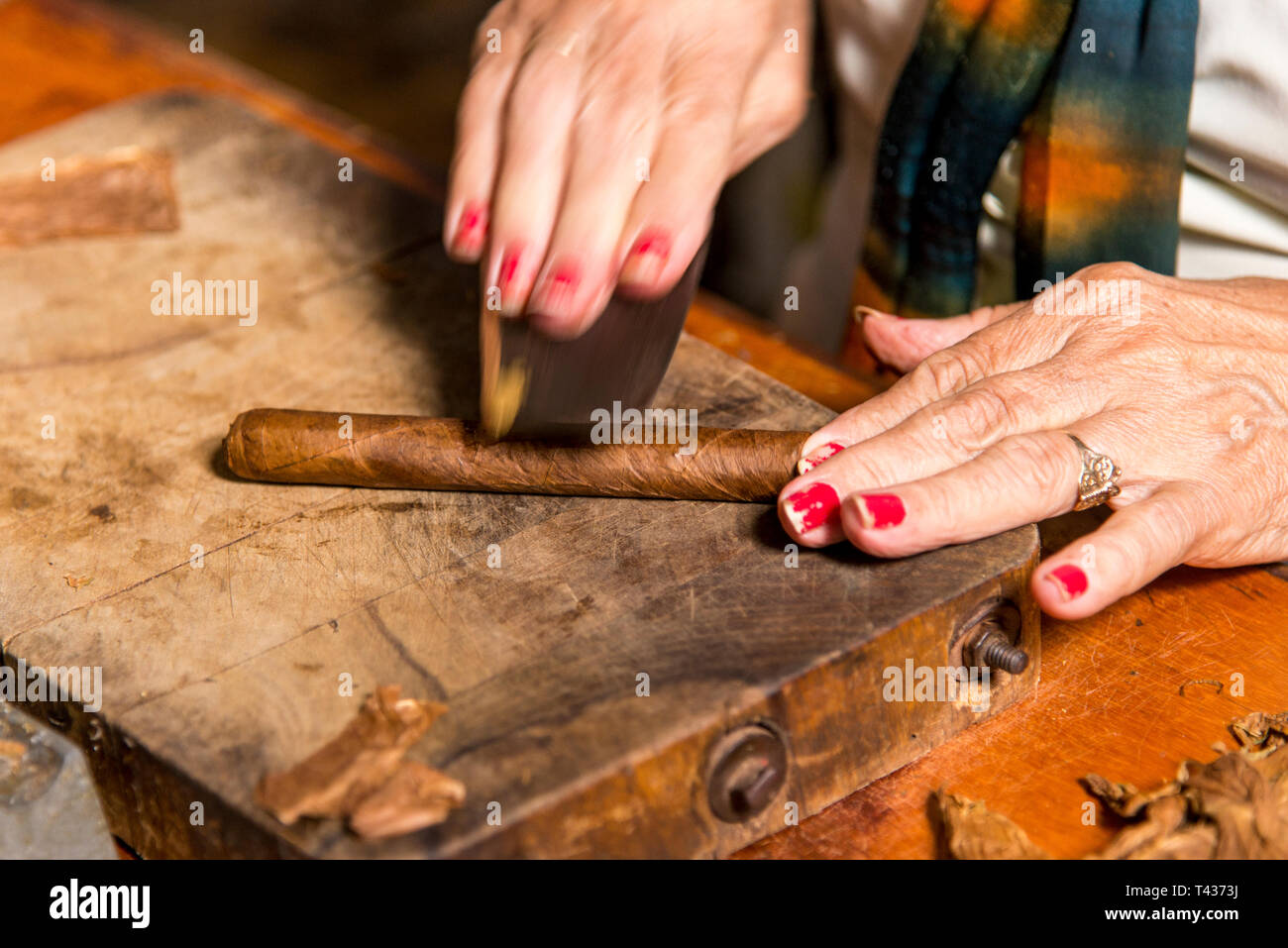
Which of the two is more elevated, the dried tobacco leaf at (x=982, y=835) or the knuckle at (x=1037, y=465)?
the knuckle at (x=1037, y=465)

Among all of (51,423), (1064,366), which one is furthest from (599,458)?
(51,423)

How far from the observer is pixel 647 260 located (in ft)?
5.06

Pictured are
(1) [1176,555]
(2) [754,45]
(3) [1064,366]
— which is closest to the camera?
(1) [1176,555]

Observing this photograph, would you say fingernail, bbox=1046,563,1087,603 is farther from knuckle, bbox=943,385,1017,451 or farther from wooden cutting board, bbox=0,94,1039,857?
knuckle, bbox=943,385,1017,451

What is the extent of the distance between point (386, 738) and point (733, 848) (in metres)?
0.38

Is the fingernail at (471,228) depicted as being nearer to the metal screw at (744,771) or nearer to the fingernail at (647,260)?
the fingernail at (647,260)

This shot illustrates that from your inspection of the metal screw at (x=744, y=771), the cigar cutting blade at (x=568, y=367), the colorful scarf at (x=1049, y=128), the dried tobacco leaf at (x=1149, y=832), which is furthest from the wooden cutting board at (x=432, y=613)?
the colorful scarf at (x=1049, y=128)

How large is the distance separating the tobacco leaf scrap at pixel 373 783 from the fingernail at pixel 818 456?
521 mm

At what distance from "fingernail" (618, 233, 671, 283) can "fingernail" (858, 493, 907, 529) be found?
36 centimetres

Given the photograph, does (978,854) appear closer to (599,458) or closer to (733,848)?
(733,848)

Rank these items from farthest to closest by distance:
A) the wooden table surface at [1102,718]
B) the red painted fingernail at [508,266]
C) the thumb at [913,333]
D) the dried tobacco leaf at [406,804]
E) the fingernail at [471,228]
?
the thumb at [913,333] < the fingernail at [471,228] < the red painted fingernail at [508,266] < the wooden table surface at [1102,718] < the dried tobacco leaf at [406,804]

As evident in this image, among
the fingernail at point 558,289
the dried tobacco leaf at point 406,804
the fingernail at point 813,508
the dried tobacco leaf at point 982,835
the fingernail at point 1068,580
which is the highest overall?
the fingernail at point 558,289

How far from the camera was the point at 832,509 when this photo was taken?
149cm

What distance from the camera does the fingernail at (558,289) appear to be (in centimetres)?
149
